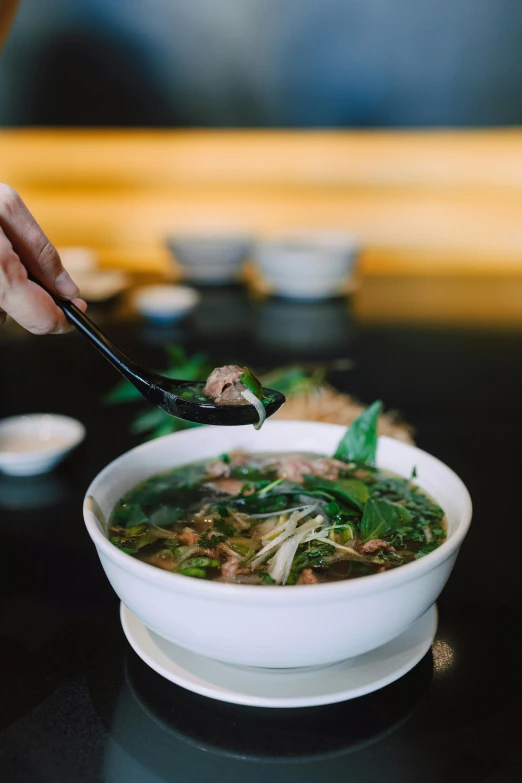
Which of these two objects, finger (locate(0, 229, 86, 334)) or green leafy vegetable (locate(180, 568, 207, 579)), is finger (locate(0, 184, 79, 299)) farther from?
green leafy vegetable (locate(180, 568, 207, 579))

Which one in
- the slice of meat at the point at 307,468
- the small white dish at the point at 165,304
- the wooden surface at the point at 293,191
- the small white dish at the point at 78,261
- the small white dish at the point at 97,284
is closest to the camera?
the slice of meat at the point at 307,468

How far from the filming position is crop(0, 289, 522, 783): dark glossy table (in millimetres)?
779

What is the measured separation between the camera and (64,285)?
112 cm

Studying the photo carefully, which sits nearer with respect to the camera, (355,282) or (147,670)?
(147,670)

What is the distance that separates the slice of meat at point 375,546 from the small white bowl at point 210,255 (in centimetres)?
236

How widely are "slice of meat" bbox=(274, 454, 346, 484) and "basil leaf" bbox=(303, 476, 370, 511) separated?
39 mm

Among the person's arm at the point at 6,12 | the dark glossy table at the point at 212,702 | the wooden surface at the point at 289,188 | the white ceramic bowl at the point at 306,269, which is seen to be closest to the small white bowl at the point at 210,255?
the white ceramic bowl at the point at 306,269

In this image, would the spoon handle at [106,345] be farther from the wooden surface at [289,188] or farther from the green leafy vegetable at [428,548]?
the wooden surface at [289,188]

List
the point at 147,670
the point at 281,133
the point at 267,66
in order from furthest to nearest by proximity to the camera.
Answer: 1. the point at 281,133
2. the point at 267,66
3. the point at 147,670

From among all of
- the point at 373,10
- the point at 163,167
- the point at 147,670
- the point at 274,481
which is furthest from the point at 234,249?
the point at 147,670

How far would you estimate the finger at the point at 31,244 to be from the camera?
3.33 feet

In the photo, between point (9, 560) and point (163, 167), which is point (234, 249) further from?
point (9, 560)

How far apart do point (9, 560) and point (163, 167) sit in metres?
2.82

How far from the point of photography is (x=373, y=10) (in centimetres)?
300
